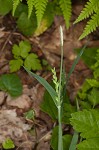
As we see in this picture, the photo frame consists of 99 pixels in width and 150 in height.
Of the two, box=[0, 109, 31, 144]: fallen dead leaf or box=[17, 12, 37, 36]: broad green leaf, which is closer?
box=[0, 109, 31, 144]: fallen dead leaf

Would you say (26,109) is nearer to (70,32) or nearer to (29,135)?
(29,135)

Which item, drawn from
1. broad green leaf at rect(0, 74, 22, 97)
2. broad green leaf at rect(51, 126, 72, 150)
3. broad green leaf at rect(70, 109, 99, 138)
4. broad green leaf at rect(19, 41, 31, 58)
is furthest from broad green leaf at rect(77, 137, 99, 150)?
broad green leaf at rect(19, 41, 31, 58)

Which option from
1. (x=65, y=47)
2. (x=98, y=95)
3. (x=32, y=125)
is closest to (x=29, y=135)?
(x=32, y=125)

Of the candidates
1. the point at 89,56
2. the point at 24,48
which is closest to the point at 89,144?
the point at 89,56

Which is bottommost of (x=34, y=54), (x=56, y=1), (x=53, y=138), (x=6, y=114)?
(x=53, y=138)

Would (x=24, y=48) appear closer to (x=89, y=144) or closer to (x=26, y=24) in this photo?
(x=26, y=24)

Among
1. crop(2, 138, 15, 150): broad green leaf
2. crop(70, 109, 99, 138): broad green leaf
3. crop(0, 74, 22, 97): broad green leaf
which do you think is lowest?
crop(2, 138, 15, 150): broad green leaf

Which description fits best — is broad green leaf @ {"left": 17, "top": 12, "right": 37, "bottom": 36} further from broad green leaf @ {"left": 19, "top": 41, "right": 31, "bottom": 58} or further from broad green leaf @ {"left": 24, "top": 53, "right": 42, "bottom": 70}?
broad green leaf @ {"left": 24, "top": 53, "right": 42, "bottom": 70}
